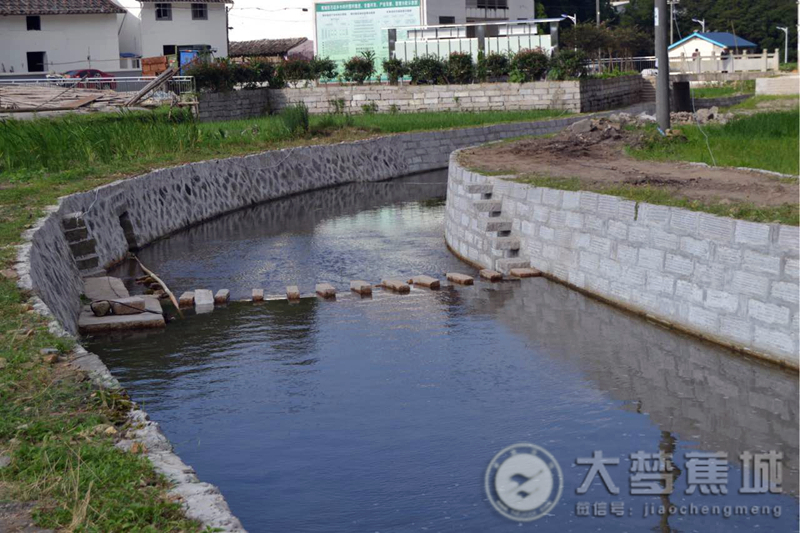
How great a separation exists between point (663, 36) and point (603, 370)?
40.3 feet

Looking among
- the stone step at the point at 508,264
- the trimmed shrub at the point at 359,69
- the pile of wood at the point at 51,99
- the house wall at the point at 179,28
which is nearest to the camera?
the stone step at the point at 508,264

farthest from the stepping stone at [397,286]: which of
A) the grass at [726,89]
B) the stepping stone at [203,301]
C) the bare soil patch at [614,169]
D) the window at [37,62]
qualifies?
the window at [37,62]

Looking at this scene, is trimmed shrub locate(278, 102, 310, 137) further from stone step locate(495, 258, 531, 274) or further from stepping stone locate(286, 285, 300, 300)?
stepping stone locate(286, 285, 300, 300)

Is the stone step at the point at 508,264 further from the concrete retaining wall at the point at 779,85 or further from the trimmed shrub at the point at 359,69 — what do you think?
the trimmed shrub at the point at 359,69

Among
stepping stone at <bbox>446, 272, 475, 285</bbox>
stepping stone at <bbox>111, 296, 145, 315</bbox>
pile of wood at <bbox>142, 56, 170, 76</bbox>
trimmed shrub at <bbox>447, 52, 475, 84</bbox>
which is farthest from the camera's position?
pile of wood at <bbox>142, 56, 170, 76</bbox>

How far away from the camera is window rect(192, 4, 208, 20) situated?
195 ft

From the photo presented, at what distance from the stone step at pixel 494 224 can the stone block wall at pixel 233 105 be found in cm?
2353

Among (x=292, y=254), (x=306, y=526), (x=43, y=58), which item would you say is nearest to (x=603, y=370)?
(x=306, y=526)

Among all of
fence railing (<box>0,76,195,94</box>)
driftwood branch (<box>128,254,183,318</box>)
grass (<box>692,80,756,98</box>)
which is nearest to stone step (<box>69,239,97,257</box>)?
driftwood branch (<box>128,254,183,318</box>)

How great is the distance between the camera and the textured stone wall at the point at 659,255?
1018 centimetres

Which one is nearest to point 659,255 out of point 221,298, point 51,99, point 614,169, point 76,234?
point 614,169

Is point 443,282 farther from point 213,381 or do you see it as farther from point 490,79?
point 490,79

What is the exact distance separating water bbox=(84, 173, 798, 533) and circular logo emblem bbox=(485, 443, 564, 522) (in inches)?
3.6

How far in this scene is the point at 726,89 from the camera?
48.9m
